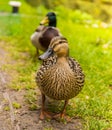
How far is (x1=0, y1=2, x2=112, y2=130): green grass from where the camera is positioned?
16.2ft

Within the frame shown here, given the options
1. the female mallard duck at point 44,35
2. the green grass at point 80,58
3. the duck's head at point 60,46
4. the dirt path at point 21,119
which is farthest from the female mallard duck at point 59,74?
the female mallard duck at point 44,35

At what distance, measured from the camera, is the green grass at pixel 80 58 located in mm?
4945

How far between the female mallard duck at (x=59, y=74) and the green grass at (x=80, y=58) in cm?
48

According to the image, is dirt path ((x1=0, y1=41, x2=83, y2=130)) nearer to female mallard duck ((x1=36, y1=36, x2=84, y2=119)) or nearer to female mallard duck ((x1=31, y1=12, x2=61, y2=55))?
female mallard duck ((x1=36, y1=36, x2=84, y2=119))

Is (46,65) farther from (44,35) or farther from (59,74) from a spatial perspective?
(44,35)

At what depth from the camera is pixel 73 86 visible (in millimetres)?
4422

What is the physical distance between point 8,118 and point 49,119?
48 cm

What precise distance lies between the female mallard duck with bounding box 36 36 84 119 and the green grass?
0.48 m

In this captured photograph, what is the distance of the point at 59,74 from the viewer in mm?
4340

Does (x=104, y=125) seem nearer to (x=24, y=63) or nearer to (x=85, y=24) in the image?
(x=24, y=63)

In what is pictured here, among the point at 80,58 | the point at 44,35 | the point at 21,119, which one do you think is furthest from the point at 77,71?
the point at 80,58

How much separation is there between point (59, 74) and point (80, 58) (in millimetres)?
2776

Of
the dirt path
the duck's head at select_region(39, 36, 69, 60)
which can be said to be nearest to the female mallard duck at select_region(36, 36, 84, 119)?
the duck's head at select_region(39, 36, 69, 60)

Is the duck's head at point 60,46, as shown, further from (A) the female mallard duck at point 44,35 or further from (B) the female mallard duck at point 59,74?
(A) the female mallard duck at point 44,35
